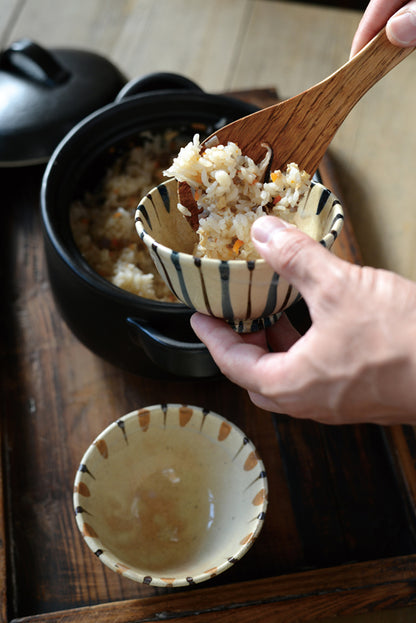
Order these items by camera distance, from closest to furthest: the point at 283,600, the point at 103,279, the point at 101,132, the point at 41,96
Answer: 1. the point at 283,600
2. the point at 103,279
3. the point at 101,132
4. the point at 41,96

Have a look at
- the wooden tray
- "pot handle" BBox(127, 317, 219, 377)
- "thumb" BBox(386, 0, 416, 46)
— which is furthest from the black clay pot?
"thumb" BBox(386, 0, 416, 46)

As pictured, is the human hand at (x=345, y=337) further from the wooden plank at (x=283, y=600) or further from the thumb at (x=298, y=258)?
the wooden plank at (x=283, y=600)

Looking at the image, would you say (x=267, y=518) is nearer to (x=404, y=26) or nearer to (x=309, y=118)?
(x=309, y=118)

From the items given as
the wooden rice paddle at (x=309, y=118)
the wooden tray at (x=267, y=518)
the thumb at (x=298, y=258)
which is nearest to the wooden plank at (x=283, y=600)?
the wooden tray at (x=267, y=518)

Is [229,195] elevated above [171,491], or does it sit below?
above

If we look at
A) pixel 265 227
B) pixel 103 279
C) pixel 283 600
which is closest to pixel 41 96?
pixel 103 279

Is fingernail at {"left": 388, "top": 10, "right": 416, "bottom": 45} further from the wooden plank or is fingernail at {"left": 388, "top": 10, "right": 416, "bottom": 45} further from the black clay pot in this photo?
the wooden plank

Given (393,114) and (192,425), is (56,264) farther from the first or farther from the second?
(393,114)
